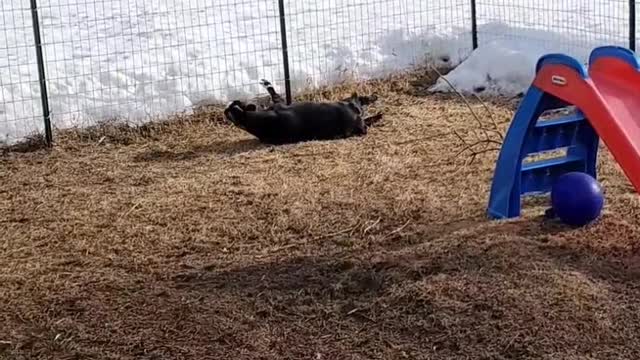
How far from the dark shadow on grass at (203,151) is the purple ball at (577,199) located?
368 centimetres

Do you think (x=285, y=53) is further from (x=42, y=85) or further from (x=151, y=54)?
(x=42, y=85)

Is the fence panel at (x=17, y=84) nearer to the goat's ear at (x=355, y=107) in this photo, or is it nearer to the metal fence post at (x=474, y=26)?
the goat's ear at (x=355, y=107)

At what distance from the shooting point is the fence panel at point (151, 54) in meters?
10.6

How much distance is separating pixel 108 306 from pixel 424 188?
8.64 feet

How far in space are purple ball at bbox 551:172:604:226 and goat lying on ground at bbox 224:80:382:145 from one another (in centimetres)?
347

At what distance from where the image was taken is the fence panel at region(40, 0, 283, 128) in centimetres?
1062

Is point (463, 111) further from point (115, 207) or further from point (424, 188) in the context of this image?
point (115, 207)

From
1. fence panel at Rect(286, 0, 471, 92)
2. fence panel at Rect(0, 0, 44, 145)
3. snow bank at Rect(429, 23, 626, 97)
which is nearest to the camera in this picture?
fence panel at Rect(0, 0, 44, 145)

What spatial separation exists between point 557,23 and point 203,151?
5.66 meters

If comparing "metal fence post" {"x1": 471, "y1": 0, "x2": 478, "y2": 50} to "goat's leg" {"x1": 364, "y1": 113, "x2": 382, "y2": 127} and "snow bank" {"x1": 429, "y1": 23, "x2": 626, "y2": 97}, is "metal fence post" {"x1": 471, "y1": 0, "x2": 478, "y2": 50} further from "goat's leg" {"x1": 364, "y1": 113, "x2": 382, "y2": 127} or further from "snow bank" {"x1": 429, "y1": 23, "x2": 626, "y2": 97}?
"goat's leg" {"x1": 364, "y1": 113, "x2": 382, "y2": 127}

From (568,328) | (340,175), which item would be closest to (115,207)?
(340,175)

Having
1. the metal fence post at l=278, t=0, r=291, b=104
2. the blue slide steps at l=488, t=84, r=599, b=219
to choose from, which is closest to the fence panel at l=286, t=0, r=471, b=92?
the metal fence post at l=278, t=0, r=291, b=104

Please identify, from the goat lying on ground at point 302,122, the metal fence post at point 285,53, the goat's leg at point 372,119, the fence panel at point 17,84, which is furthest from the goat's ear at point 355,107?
the fence panel at point 17,84

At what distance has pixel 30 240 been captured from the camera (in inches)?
265
